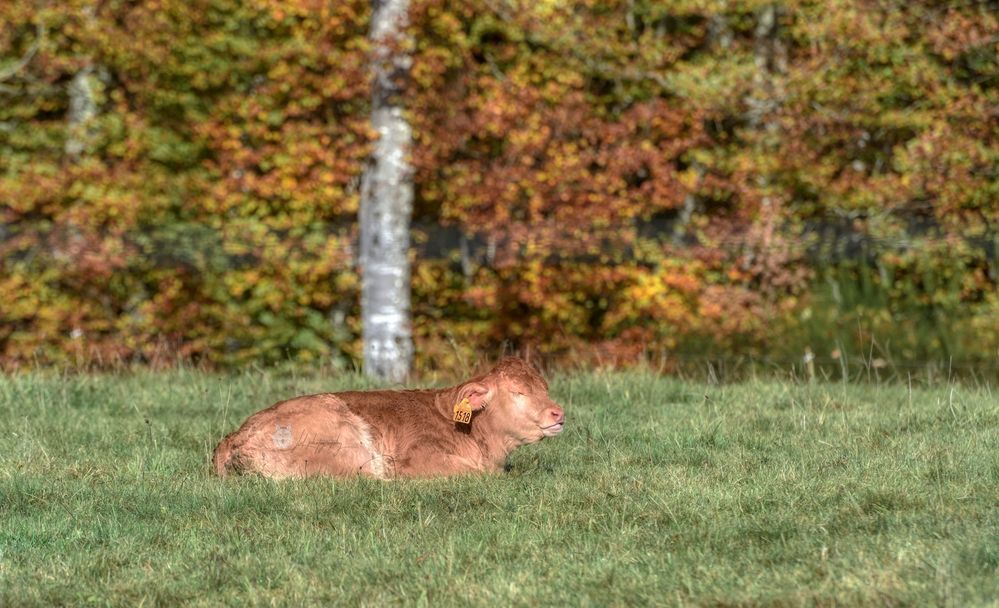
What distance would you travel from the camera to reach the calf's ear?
8031 millimetres

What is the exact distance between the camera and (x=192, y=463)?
8359 mm

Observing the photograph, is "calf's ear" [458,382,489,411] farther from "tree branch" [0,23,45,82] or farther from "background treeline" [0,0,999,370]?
"tree branch" [0,23,45,82]

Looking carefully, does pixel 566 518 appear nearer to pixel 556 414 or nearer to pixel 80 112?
pixel 556 414

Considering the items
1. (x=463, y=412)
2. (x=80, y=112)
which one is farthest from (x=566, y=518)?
(x=80, y=112)

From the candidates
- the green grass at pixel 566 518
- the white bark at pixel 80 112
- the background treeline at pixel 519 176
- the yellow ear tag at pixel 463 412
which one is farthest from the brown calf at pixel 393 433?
the white bark at pixel 80 112

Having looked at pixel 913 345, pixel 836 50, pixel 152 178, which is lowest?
pixel 913 345

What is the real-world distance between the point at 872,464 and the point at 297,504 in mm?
3105

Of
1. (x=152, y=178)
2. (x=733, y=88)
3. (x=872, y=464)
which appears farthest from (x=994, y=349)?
(x=152, y=178)

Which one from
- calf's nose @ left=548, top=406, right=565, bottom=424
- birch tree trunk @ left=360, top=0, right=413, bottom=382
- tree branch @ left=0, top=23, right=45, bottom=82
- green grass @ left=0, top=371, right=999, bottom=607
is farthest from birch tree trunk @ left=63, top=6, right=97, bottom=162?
calf's nose @ left=548, top=406, right=565, bottom=424

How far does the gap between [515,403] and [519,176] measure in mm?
12362

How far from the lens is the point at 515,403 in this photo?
7.96 meters

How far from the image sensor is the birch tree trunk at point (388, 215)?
17672 mm

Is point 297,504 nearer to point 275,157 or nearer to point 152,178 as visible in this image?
point 275,157

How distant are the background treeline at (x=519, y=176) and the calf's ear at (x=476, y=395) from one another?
8845 mm
